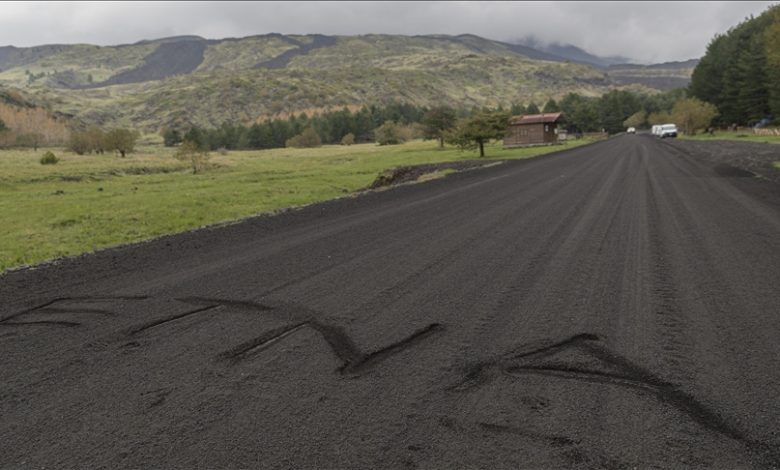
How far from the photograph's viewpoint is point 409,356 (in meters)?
4.66

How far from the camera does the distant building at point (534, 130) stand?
8338 cm

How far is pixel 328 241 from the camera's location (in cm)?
1081

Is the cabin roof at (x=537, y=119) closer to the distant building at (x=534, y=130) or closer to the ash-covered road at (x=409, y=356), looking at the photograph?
the distant building at (x=534, y=130)

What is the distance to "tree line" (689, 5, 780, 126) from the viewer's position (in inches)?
2778

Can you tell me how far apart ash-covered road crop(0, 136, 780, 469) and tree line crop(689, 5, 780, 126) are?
67820 millimetres

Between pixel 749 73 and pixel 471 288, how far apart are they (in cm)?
9019

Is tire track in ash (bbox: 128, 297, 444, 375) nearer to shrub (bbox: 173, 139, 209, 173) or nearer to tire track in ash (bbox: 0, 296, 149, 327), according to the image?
tire track in ash (bbox: 0, 296, 149, 327)

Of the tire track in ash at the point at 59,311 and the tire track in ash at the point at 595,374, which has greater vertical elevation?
the tire track in ash at the point at 59,311

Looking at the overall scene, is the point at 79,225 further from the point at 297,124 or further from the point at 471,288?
the point at 297,124

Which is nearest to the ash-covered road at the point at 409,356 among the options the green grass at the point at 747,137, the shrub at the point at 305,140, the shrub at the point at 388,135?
the green grass at the point at 747,137

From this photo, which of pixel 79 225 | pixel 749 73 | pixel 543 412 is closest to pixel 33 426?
pixel 543 412

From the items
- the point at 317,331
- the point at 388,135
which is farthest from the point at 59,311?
the point at 388,135

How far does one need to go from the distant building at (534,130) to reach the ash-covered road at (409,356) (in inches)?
3071

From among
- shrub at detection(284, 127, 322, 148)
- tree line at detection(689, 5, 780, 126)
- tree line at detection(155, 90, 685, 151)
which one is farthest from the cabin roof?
shrub at detection(284, 127, 322, 148)
